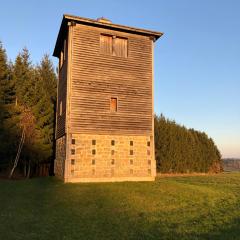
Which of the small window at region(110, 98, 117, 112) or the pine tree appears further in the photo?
the pine tree

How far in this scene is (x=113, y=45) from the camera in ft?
73.0

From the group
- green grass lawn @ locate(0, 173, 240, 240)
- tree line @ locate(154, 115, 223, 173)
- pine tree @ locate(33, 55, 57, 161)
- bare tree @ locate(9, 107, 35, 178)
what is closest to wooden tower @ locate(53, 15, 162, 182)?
green grass lawn @ locate(0, 173, 240, 240)

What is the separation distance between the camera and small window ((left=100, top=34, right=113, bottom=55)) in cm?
2195

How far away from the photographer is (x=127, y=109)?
72.2 ft

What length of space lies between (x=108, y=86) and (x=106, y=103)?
1241mm

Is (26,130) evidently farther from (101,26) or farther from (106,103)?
(101,26)

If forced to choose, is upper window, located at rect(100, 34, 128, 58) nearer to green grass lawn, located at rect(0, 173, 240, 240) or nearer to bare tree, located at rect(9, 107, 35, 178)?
green grass lawn, located at rect(0, 173, 240, 240)

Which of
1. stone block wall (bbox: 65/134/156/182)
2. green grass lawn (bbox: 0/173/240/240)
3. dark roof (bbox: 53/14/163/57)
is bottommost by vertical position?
green grass lawn (bbox: 0/173/240/240)

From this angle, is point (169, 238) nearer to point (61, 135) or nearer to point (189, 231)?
point (189, 231)

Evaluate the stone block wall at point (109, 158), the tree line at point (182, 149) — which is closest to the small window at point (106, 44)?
the stone block wall at point (109, 158)

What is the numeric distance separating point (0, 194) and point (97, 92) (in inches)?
360

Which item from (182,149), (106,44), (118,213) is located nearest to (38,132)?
(106,44)

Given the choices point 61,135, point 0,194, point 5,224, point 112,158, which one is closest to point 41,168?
point 61,135

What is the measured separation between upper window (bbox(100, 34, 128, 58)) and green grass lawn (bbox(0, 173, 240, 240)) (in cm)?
983
